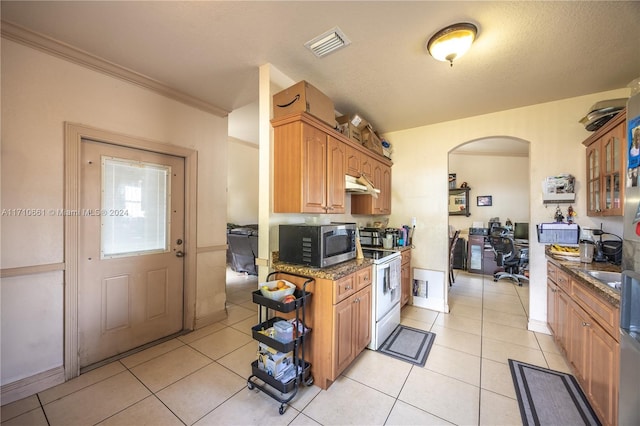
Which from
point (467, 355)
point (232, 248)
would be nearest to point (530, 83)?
point (467, 355)

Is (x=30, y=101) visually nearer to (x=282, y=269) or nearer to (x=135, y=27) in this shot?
(x=135, y=27)

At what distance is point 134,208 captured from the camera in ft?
7.84

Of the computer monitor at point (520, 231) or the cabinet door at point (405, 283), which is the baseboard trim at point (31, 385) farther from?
the computer monitor at point (520, 231)

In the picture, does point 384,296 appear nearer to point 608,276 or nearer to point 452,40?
point 608,276

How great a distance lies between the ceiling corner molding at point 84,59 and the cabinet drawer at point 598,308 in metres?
3.86

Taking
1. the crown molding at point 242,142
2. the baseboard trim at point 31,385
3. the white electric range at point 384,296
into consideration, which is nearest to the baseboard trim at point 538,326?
the white electric range at point 384,296

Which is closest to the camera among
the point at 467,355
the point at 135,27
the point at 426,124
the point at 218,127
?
the point at 135,27

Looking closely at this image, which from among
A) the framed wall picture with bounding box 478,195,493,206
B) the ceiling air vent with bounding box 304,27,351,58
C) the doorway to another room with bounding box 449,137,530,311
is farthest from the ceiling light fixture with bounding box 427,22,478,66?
the framed wall picture with bounding box 478,195,493,206

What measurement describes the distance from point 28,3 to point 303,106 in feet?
5.97

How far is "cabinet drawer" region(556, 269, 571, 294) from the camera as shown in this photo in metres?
2.02

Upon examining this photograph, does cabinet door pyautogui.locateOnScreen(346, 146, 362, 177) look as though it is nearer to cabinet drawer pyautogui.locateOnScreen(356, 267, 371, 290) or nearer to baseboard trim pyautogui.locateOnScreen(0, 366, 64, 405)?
cabinet drawer pyautogui.locateOnScreen(356, 267, 371, 290)

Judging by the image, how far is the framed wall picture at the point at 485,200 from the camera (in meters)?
5.68

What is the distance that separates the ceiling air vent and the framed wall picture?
547 cm

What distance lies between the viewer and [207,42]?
72.4 inches
